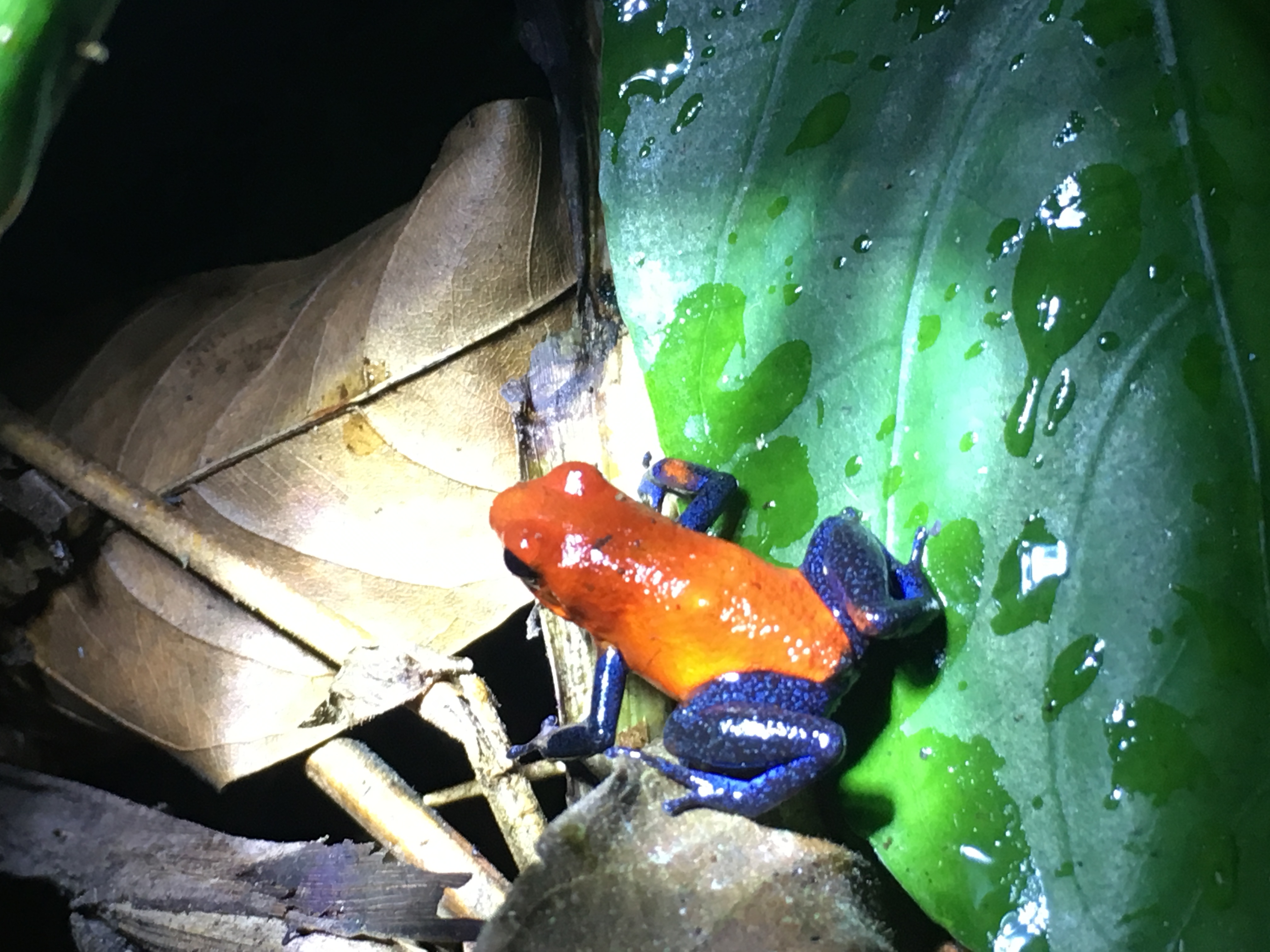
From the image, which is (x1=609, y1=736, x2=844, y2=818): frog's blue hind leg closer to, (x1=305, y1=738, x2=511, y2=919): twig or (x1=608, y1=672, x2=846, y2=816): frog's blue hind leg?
(x1=608, y1=672, x2=846, y2=816): frog's blue hind leg

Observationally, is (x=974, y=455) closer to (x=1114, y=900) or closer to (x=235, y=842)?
(x=1114, y=900)

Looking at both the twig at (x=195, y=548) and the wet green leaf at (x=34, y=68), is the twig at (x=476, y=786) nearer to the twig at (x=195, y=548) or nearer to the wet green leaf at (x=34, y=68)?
the twig at (x=195, y=548)

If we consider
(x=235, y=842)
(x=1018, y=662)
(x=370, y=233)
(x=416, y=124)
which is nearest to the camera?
(x=1018, y=662)

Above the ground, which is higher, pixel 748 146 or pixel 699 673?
pixel 748 146

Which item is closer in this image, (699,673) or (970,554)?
(970,554)

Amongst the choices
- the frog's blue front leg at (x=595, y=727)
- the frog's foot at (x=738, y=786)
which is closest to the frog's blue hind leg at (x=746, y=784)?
the frog's foot at (x=738, y=786)

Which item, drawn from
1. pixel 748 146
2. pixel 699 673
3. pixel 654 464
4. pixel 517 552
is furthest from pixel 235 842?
pixel 748 146

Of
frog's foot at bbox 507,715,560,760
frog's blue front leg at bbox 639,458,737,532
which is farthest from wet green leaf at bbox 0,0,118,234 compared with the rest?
frog's foot at bbox 507,715,560,760
